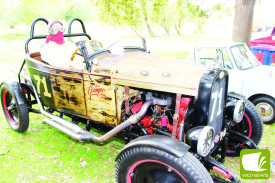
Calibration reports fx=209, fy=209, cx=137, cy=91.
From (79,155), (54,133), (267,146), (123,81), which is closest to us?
(123,81)

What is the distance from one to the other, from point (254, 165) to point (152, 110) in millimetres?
1622

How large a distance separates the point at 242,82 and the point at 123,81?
3.18 meters

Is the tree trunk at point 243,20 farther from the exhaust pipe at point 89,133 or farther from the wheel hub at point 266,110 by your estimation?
the exhaust pipe at point 89,133

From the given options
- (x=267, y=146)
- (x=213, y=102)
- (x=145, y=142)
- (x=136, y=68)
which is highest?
(x=136, y=68)

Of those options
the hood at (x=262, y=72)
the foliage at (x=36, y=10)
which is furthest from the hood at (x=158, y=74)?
the foliage at (x=36, y=10)

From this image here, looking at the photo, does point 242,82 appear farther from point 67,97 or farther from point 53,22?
point 53,22

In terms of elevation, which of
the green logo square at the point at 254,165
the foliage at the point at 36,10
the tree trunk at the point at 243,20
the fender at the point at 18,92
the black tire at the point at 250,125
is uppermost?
the foliage at the point at 36,10

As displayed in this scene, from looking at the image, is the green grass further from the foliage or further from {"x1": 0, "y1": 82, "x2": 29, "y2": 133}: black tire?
{"x1": 0, "y1": 82, "x2": 29, "y2": 133}: black tire

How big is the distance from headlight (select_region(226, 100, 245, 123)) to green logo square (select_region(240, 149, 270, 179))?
1.57ft

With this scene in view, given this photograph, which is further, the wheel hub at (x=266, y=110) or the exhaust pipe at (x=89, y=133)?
the wheel hub at (x=266, y=110)

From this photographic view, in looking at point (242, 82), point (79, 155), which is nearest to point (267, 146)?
point (242, 82)

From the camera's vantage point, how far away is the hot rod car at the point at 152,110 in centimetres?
211

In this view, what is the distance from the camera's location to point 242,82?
4570 mm

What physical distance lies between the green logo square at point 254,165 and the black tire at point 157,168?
130 cm
